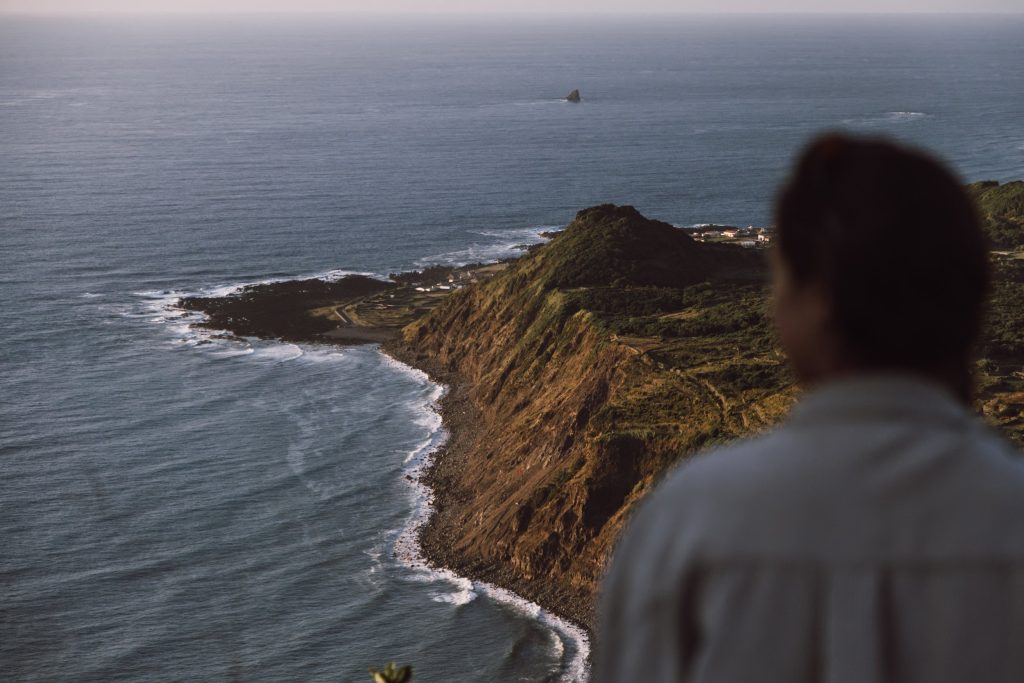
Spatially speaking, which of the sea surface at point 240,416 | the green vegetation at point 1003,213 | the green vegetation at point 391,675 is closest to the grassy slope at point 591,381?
the sea surface at point 240,416

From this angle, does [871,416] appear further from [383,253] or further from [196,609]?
[383,253]

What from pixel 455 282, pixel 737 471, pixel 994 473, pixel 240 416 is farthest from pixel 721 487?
pixel 455 282

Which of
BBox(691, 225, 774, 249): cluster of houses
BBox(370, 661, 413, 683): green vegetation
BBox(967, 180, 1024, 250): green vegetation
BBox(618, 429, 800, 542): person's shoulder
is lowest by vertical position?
BBox(691, 225, 774, 249): cluster of houses

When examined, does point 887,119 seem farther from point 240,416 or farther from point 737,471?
point 737,471

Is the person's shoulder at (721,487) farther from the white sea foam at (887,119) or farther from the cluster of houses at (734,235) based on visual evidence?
the white sea foam at (887,119)

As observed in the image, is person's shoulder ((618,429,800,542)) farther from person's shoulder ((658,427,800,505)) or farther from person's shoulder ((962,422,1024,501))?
person's shoulder ((962,422,1024,501))

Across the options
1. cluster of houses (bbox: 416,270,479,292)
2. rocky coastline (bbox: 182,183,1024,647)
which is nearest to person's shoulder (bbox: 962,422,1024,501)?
rocky coastline (bbox: 182,183,1024,647)

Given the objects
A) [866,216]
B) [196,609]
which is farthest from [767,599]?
[196,609]

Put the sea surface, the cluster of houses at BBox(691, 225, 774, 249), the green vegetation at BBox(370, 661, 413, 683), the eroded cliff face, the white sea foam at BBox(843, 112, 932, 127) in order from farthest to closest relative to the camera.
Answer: the white sea foam at BBox(843, 112, 932, 127)
the cluster of houses at BBox(691, 225, 774, 249)
the eroded cliff face
the sea surface
the green vegetation at BBox(370, 661, 413, 683)
